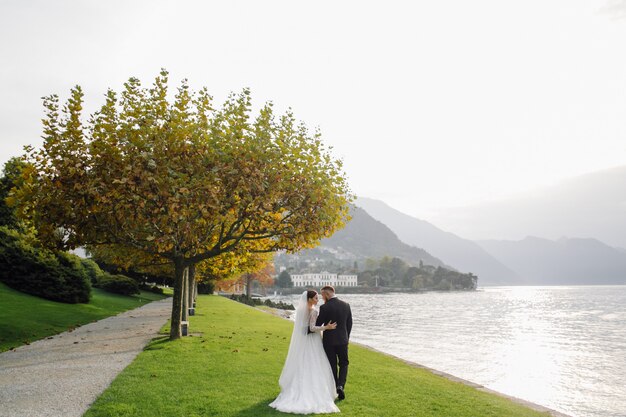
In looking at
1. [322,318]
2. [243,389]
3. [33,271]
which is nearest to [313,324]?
[322,318]

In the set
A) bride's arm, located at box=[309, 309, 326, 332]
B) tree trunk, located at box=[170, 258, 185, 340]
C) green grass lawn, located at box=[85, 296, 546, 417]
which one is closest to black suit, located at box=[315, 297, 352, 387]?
bride's arm, located at box=[309, 309, 326, 332]

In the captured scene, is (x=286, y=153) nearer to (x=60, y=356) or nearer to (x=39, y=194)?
(x=39, y=194)

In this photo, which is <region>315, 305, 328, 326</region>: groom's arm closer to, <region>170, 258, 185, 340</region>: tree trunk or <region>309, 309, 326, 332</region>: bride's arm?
<region>309, 309, 326, 332</region>: bride's arm

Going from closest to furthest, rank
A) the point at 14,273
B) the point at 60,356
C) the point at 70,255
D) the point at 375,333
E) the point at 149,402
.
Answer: the point at 149,402 → the point at 60,356 → the point at 14,273 → the point at 70,255 → the point at 375,333

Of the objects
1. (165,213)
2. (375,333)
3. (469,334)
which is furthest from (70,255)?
(469,334)

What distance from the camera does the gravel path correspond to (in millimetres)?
11133

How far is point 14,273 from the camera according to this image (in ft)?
116

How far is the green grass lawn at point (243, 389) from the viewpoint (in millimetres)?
11086

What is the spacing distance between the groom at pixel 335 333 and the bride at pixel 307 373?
20 cm

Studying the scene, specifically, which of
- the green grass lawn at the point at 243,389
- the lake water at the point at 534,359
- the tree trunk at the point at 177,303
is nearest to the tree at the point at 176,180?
the tree trunk at the point at 177,303

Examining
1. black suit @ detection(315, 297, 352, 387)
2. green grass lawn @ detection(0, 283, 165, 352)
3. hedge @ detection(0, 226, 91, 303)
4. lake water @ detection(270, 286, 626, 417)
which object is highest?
hedge @ detection(0, 226, 91, 303)

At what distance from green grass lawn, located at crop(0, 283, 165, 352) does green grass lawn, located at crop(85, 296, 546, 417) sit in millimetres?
7388

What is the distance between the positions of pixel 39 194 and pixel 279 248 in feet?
33.6

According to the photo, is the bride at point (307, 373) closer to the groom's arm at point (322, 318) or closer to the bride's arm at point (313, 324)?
the bride's arm at point (313, 324)
